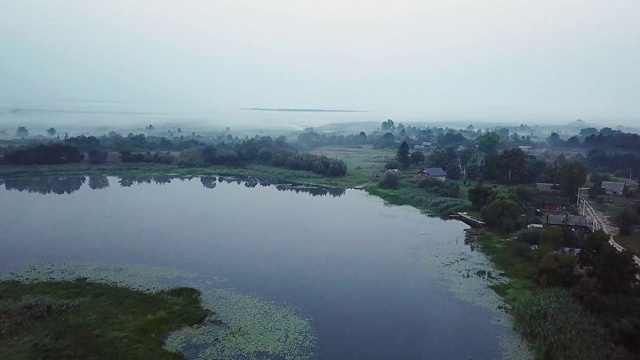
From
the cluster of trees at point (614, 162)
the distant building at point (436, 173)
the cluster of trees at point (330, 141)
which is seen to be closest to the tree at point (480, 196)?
the distant building at point (436, 173)

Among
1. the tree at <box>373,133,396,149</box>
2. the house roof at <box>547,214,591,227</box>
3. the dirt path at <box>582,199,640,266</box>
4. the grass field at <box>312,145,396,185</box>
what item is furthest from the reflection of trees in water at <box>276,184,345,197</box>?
the tree at <box>373,133,396,149</box>

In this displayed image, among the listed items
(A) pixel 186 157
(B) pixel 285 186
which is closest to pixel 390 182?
(B) pixel 285 186

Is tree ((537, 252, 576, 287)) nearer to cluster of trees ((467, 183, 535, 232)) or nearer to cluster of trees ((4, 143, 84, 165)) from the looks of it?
cluster of trees ((467, 183, 535, 232))

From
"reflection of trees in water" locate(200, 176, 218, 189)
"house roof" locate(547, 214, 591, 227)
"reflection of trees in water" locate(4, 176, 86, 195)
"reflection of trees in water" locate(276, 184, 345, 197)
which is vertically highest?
"house roof" locate(547, 214, 591, 227)

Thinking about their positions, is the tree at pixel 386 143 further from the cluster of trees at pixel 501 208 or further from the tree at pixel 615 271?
the tree at pixel 615 271

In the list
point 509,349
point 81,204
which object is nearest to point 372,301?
point 509,349

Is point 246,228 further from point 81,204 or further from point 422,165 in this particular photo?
point 422,165
